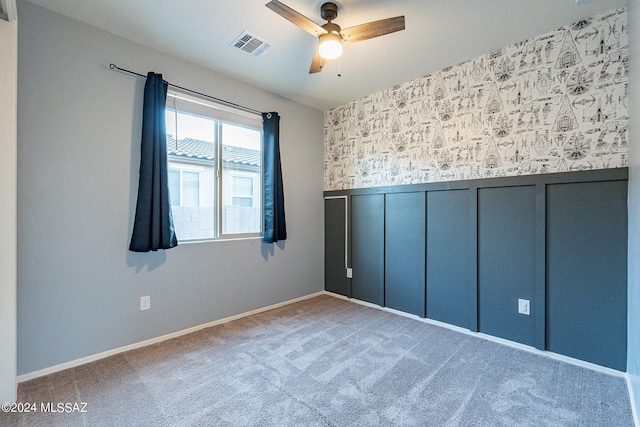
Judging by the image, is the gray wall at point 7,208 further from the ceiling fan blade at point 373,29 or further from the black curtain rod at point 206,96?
Answer: the ceiling fan blade at point 373,29

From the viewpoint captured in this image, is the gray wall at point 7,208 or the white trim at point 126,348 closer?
the gray wall at point 7,208

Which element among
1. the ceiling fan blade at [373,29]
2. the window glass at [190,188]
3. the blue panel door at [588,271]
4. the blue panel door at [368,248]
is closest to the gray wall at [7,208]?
the window glass at [190,188]

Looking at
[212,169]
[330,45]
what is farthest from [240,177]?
[330,45]

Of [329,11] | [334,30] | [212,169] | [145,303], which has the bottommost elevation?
[145,303]

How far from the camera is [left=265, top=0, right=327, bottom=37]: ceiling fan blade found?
1642mm

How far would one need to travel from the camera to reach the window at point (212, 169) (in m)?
2.67

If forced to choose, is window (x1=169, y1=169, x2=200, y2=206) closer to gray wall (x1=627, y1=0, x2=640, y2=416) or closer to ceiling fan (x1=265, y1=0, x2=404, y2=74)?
ceiling fan (x1=265, y1=0, x2=404, y2=74)

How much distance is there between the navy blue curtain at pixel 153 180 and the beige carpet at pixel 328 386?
91 centimetres

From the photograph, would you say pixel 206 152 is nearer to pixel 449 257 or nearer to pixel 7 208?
pixel 7 208

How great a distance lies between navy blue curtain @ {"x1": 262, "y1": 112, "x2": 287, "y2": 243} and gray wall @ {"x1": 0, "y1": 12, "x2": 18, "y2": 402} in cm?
197

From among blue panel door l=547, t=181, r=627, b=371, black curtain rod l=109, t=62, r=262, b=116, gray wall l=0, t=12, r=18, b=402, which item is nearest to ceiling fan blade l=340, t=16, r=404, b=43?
black curtain rod l=109, t=62, r=262, b=116

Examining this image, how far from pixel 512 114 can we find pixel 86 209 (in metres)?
3.50

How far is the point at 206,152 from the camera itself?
9.42ft

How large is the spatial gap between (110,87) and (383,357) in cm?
301
